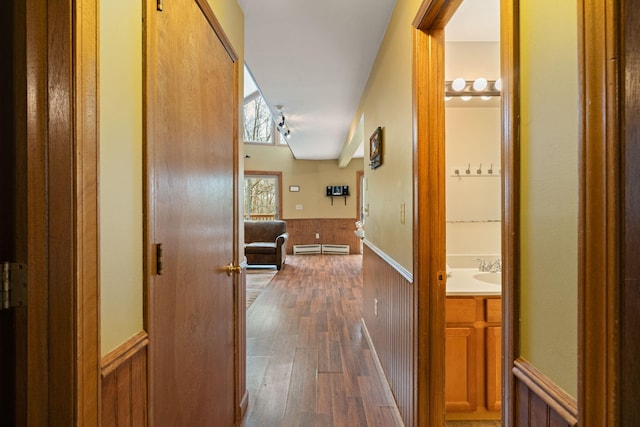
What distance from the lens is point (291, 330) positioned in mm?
3461

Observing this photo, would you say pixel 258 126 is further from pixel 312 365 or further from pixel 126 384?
pixel 126 384

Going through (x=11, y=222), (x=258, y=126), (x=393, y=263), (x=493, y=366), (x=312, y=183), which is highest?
(x=258, y=126)

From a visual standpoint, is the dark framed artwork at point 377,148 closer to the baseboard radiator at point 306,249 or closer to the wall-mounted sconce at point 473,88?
the wall-mounted sconce at point 473,88

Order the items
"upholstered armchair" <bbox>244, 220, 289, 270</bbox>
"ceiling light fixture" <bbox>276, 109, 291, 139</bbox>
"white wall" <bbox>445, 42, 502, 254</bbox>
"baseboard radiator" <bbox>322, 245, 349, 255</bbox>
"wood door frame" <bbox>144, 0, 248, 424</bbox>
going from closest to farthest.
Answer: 1. "wood door frame" <bbox>144, 0, 248, 424</bbox>
2. "white wall" <bbox>445, 42, 502, 254</bbox>
3. "ceiling light fixture" <bbox>276, 109, 291, 139</bbox>
4. "upholstered armchair" <bbox>244, 220, 289, 270</bbox>
5. "baseboard radiator" <bbox>322, 245, 349, 255</bbox>

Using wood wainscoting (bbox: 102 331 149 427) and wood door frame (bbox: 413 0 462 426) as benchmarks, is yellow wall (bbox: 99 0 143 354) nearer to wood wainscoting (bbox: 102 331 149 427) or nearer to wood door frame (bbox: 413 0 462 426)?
wood wainscoting (bbox: 102 331 149 427)

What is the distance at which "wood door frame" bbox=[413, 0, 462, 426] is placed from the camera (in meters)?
1.54

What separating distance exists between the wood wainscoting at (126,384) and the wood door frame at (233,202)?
0.04 meters

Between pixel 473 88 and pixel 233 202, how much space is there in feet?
6.11

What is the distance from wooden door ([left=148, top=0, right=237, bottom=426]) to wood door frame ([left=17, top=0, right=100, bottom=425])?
300 millimetres

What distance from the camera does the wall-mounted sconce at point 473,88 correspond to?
229cm

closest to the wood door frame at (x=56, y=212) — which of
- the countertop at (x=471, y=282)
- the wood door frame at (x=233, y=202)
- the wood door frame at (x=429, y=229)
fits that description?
the wood door frame at (x=233, y=202)

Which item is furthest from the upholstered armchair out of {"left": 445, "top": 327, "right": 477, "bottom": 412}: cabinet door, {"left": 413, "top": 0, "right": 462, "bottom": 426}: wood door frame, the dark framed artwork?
{"left": 413, "top": 0, "right": 462, "bottom": 426}: wood door frame

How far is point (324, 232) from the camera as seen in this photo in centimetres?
902

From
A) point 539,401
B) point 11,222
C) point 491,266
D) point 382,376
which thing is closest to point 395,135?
point 491,266
